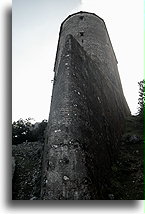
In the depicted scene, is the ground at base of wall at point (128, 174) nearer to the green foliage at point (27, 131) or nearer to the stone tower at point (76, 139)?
the stone tower at point (76, 139)

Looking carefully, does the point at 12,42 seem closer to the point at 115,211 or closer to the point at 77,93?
the point at 77,93

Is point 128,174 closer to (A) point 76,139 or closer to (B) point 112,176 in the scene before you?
(B) point 112,176

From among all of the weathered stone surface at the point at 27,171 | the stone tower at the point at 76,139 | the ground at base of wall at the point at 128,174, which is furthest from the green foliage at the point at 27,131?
the ground at base of wall at the point at 128,174

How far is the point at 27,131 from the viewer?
5.96m

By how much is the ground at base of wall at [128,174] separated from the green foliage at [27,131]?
204cm

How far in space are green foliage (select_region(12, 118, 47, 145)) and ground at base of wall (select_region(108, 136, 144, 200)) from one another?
2.04 m

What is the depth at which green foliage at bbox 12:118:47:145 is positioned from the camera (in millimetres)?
5136

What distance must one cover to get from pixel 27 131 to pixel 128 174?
257cm

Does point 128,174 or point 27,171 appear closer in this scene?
point 27,171

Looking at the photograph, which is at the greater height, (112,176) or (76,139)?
(76,139)

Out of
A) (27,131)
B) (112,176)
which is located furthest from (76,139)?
(27,131)

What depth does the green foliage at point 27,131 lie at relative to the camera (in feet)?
16.9

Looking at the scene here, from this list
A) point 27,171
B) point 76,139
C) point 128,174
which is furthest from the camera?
point 128,174

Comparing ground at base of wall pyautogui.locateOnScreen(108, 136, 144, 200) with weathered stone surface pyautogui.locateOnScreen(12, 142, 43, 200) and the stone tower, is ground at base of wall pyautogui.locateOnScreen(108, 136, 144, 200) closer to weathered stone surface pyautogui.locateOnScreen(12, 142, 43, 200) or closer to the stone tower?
the stone tower
